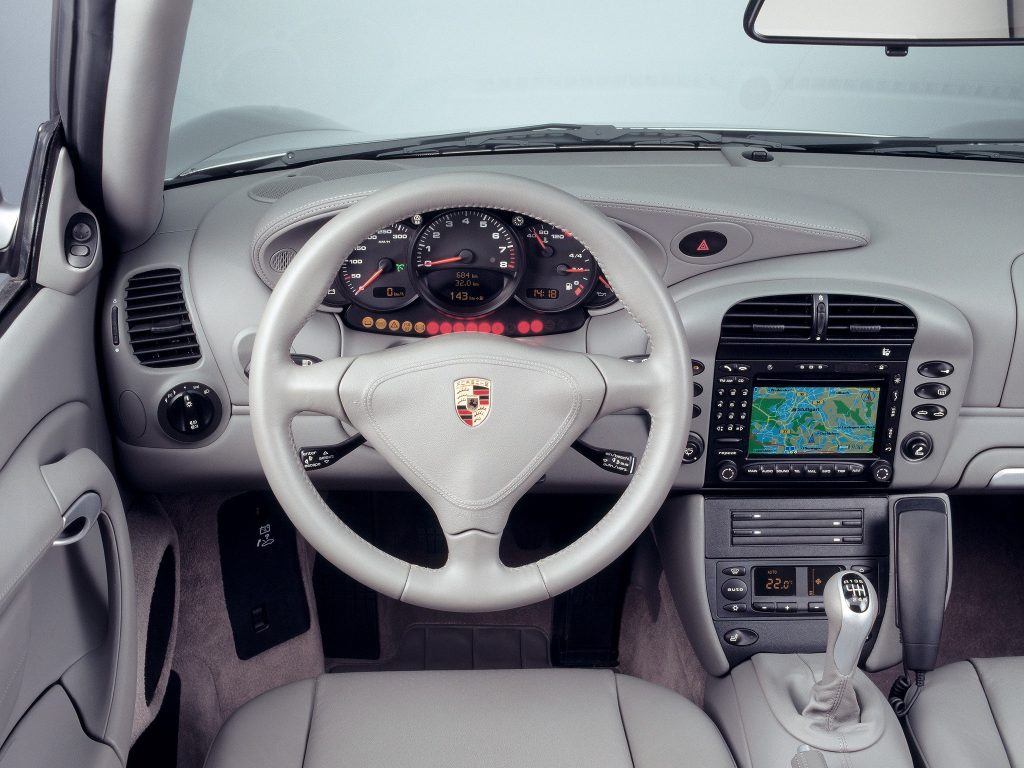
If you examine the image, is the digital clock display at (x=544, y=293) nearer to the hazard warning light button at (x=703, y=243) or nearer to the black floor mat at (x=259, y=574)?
the hazard warning light button at (x=703, y=243)

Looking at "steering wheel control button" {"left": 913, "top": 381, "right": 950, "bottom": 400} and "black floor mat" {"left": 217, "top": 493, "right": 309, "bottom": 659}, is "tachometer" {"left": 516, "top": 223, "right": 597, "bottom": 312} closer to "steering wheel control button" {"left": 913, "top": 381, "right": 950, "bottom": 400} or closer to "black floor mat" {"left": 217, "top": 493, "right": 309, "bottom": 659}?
"steering wheel control button" {"left": 913, "top": 381, "right": 950, "bottom": 400}

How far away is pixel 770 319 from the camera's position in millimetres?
1655

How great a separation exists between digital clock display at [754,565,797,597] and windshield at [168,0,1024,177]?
0.97 m

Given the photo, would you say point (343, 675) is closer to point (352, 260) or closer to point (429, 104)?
point (352, 260)

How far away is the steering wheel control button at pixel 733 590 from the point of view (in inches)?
71.3

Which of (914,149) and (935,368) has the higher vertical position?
(914,149)

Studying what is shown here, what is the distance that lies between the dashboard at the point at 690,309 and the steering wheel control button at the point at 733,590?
0.20 metres

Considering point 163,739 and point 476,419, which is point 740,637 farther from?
point 163,739

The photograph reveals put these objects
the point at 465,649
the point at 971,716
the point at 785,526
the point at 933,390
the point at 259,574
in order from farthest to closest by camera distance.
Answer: the point at 465,649 < the point at 259,574 < the point at 785,526 < the point at 933,390 < the point at 971,716

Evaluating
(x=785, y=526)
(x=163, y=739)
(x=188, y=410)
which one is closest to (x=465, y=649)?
(x=163, y=739)

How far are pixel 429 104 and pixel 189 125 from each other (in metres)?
0.50

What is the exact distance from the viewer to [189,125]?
186 centimetres

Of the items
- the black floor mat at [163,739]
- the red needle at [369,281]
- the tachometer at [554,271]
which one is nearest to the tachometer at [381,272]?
the red needle at [369,281]

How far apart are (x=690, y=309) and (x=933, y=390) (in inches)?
19.4
